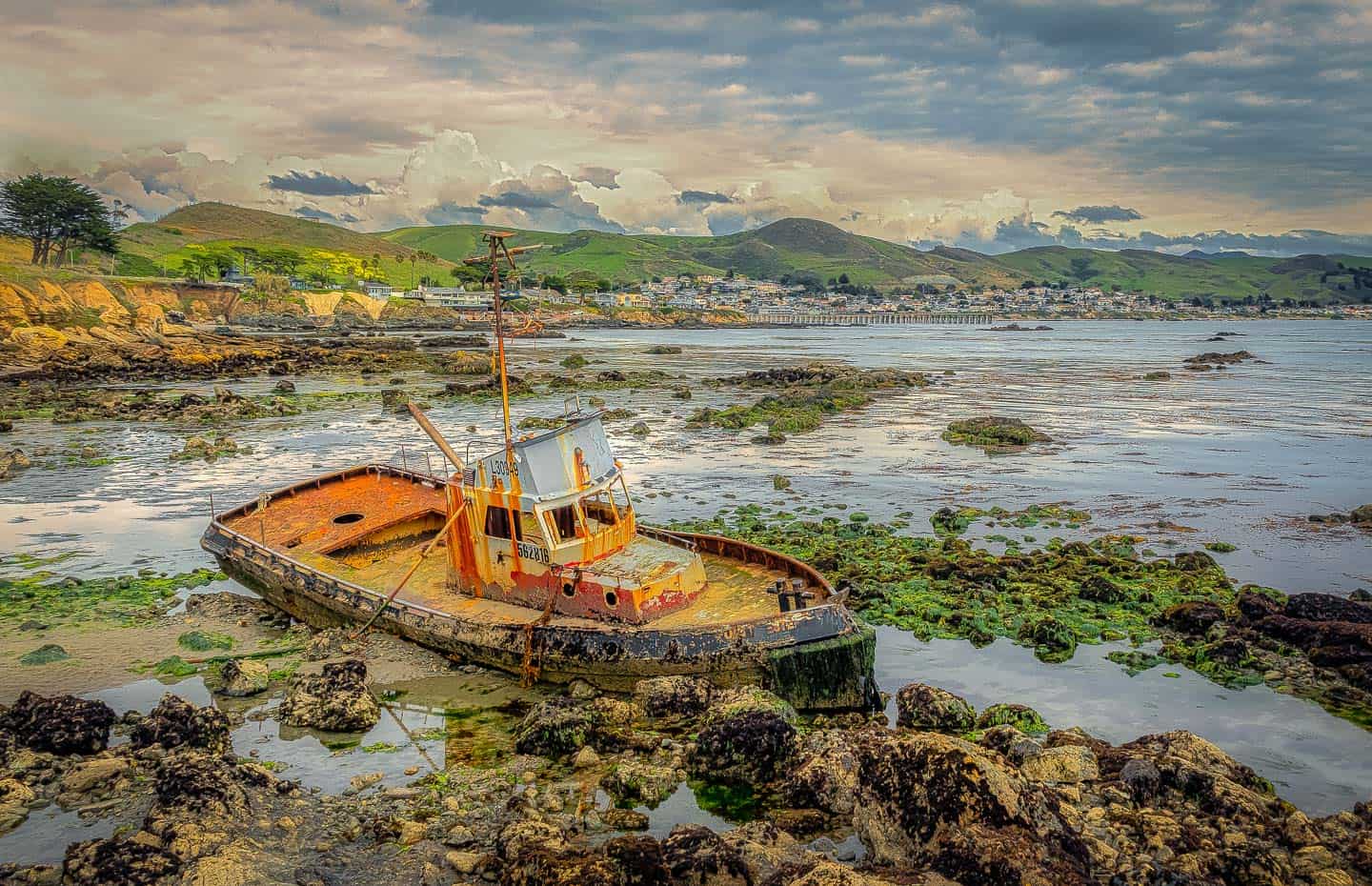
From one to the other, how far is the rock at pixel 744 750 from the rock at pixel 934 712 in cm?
231

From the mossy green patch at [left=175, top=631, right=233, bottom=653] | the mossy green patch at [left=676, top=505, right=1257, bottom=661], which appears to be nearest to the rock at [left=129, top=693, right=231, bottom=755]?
the mossy green patch at [left=175, top=631, right=233, bottom=653]

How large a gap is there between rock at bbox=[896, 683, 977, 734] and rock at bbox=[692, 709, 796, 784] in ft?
7.57

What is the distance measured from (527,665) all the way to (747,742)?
4460mm

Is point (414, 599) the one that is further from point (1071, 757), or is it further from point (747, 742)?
point (1071, 757)

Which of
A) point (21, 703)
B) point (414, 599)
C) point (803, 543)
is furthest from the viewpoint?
point (803, 543)

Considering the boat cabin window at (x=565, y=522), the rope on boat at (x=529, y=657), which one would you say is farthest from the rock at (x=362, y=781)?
the boat cabin window at (x=565, y=522)

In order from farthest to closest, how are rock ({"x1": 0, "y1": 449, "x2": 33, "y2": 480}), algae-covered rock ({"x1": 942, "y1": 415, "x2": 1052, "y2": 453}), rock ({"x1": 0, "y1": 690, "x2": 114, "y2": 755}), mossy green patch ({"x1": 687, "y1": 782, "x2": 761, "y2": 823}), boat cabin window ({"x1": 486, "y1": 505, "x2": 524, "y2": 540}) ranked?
algae-covered rock ({"x1": 942, "y1": 415, "x2": 1052, "y2": 453}), rock ({"x1": 0, "y1": 449, "x2": 33, "y2": 480}), boat cabin window ({"x1": 486, "y1": 505, "x2": 524, "y2": 540}), rock ({"x1": 0, "y1": 690, "x2": 114, "y2": 755}), mossy green patch ({"x1": 687, "y1": 782, "x2": 761, "y2": 823})

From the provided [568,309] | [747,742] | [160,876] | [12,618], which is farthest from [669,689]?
[568,309]

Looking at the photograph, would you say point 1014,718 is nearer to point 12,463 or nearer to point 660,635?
point 660,635

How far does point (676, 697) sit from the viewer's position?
13.2 metres

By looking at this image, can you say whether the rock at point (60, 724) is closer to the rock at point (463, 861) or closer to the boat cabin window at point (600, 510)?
the rock at point (463, 861)

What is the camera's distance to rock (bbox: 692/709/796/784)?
37.6 ft

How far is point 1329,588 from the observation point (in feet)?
62.1

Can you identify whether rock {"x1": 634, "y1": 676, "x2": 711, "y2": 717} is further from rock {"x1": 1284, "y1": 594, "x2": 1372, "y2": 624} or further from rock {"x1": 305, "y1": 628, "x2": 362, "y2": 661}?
rock {"x1": 1284, "y1": 594, "x2": 1372, "y2": 624}
